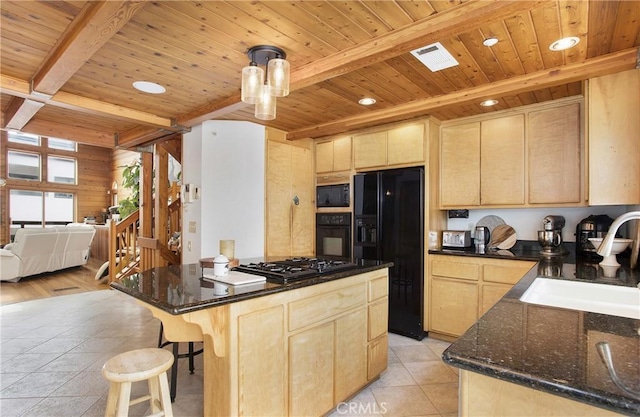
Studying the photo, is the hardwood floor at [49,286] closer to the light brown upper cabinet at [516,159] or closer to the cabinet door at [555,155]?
the light brown upper cabinet at [516,159]

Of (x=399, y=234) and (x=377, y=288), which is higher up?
(x=399, y=234)

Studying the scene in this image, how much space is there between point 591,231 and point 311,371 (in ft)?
8.53

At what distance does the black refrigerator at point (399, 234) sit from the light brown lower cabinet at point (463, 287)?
15 centimetres

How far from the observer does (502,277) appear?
9.84ft

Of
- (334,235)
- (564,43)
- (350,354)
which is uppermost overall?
(564,43)

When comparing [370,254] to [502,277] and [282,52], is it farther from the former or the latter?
[282,52]

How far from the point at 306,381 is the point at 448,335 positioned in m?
2.02

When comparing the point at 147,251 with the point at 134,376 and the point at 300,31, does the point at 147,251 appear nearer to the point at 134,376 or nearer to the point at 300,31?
the point at 134,376

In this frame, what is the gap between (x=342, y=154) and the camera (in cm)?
411

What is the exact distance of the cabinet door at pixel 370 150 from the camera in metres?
3.74

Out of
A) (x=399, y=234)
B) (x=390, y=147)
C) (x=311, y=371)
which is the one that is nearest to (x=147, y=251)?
(x=399, y=234)

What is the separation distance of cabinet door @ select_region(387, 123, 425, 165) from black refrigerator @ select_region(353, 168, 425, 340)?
0.12m

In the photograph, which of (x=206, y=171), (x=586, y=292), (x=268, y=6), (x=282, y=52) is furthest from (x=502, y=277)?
(x=206, y=171)

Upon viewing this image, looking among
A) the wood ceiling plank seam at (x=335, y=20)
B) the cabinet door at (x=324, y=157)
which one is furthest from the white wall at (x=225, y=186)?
the wood ceiling plank seam at (x=335, y=20)
